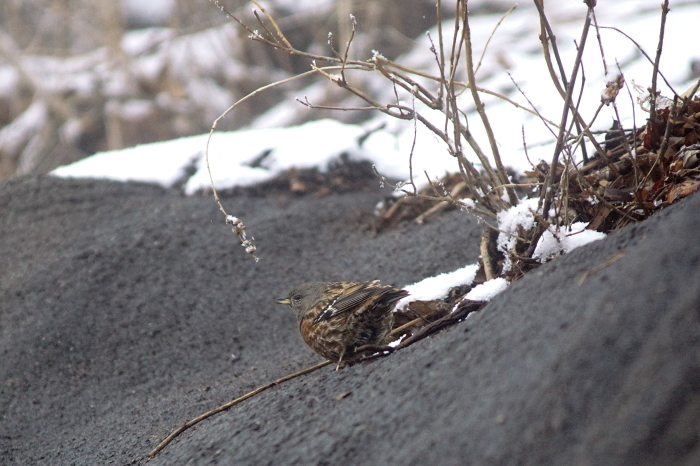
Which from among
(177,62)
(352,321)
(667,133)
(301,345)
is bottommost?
(301,345)

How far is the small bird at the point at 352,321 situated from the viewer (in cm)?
307

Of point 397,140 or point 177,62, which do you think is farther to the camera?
point 177,62

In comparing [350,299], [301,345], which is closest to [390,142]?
[301,345]

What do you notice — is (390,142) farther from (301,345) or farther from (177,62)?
(177,62)

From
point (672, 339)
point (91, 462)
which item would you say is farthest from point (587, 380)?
point (91, 462)

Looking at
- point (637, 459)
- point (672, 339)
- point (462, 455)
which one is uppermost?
point (672, 339)

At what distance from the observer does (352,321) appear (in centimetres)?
309

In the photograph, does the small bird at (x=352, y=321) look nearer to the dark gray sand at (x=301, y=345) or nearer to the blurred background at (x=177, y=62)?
the dark gray sand at (x=301, y=345)

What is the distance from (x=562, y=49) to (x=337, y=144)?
4.85 m

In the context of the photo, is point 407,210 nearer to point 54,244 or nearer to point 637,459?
point 54,244

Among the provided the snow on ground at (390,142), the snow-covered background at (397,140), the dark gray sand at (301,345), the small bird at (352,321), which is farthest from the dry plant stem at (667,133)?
the snow-covered background at (397,140)

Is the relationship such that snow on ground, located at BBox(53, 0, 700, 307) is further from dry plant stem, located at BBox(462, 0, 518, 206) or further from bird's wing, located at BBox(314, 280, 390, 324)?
bird's wing, located at BBox(314, 280, 390, 324)

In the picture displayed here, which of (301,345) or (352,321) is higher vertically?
(352,321)

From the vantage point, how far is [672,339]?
5.42 ft
